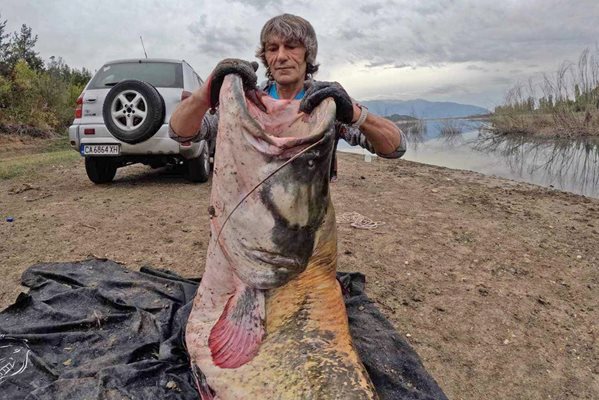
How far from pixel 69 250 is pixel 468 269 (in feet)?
12.8

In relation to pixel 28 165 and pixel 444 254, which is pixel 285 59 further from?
pixel 28 165

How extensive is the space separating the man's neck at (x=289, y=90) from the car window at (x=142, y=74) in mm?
4376

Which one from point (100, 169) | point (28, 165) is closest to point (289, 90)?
point (100, 169)

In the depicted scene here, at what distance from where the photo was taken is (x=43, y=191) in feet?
23.8

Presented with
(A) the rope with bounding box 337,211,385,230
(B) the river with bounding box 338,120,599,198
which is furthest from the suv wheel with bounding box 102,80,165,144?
(B) the river with bounding box 338,120,599,198

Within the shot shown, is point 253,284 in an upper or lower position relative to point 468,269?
upper

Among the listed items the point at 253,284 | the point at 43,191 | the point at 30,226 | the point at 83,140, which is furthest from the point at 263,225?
the point at 43,191

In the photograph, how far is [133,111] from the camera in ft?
14.1

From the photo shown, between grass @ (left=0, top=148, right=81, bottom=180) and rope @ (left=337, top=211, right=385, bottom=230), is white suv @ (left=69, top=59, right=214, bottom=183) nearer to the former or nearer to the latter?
grass @ (left=0, top=148, right=81, bottom=180)

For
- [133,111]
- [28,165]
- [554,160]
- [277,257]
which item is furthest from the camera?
[554,160]

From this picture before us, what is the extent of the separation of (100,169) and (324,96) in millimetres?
6536

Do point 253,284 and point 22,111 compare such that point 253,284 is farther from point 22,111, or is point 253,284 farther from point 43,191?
Answer: point 22,111

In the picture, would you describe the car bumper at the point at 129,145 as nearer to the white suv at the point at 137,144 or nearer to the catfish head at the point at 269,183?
the white suv at the point at 137,144

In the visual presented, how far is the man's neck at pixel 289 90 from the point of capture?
2708mm
